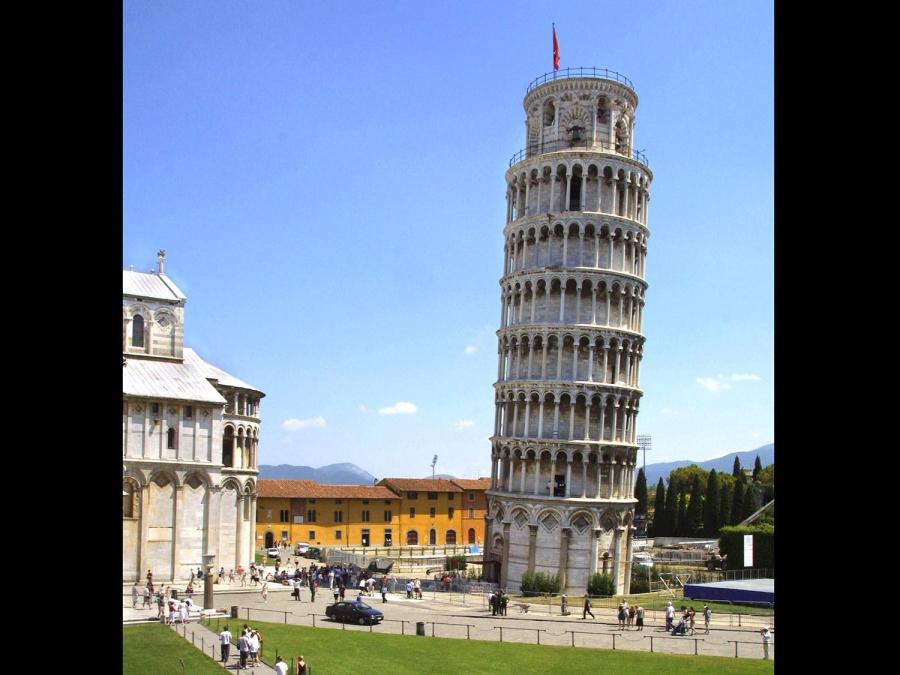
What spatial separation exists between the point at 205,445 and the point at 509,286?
22.7 m

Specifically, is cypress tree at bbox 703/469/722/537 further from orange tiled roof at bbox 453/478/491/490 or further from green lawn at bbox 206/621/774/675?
green lawn at bbox 206/621/774/675

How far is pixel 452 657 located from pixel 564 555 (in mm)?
24289

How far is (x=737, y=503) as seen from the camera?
88.6 metres

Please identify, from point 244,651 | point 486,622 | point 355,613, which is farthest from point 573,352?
point 244,651

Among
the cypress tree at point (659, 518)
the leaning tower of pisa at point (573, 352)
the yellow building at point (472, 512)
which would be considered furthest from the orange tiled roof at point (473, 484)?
the leaning tower of pisa at point (573, 352)

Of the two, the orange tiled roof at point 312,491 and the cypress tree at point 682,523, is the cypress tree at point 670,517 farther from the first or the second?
the orange tiled roof at point 312,491

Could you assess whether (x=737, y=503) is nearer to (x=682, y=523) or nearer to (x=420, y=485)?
(x=682, y=523)

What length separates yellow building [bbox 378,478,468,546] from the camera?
292 ft

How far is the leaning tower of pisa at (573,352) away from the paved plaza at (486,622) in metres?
7.14

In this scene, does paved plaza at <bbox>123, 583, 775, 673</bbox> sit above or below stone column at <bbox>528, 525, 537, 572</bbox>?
below

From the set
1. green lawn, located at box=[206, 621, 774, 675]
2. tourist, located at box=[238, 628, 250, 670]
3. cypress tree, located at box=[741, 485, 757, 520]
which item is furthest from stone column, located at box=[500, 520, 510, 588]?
cypress tree, located at box=[741, 485, 757, 520]

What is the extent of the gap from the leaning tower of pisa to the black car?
61.4ft
